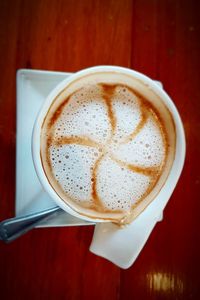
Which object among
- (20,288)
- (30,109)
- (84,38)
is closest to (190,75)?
(84,38)

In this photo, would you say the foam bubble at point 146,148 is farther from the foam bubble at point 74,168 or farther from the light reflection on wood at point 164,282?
the light reflection on wood at point 164,282

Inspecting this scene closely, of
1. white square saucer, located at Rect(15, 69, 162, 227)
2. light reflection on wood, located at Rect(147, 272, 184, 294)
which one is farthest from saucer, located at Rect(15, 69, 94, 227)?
light reflection on wood, located at Rect(147, 272, 184, 294)

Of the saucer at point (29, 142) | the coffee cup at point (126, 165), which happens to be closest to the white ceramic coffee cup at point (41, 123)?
the coffee cup at point (126, 165)

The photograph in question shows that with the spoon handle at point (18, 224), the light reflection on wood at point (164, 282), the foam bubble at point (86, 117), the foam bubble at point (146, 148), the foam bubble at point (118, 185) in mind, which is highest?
the foam bubble at point (86, 117)

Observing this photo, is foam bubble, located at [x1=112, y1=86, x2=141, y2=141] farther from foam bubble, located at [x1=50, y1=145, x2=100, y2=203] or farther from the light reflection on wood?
the light reflection on wood

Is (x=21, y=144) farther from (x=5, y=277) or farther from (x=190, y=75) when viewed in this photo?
(x=190, y=75)

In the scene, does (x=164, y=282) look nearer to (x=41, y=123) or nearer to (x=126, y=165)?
(x=126, y=165)
